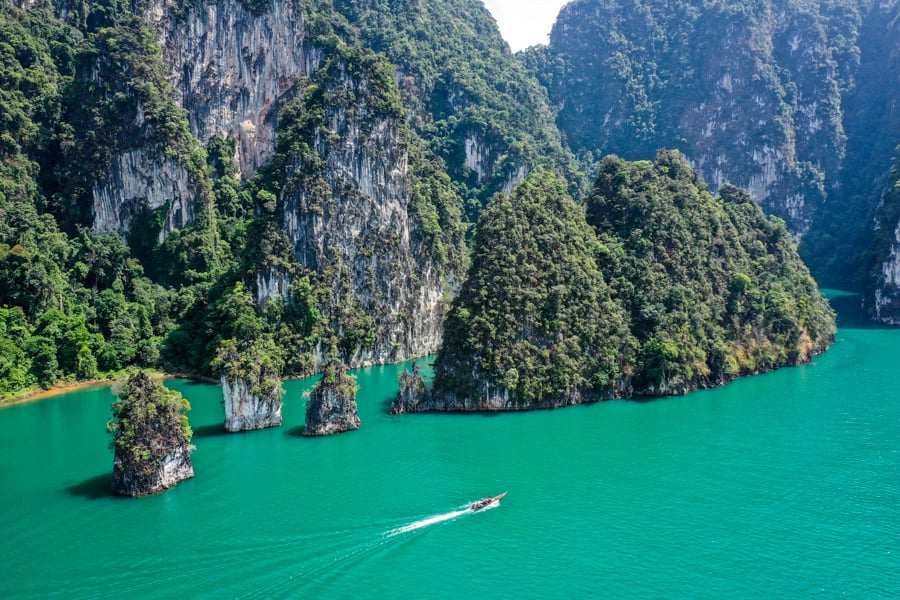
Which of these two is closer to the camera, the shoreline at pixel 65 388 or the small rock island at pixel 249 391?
the small rock island at pixel 249 391

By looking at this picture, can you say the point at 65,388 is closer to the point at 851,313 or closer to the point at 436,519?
the point at 436,519

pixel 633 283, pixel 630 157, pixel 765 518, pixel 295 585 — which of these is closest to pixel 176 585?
pixel 295 585

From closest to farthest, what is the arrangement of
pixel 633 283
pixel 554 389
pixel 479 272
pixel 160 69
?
1. pixel 554 389
2. pixel 479 272
3. pixel 633 283
4. pixel 160 69

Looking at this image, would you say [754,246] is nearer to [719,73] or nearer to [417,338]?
[417,338]

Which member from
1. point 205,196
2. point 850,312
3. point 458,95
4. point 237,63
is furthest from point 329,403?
point 458,95

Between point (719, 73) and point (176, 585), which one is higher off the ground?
point (719, 73)

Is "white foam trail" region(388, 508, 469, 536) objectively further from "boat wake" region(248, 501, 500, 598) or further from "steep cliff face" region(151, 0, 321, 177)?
"steep cliff face" region(151, 0, 321, 177)

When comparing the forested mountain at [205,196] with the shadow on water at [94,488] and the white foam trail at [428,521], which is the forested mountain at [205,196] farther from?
the white foam trail at [428,521]

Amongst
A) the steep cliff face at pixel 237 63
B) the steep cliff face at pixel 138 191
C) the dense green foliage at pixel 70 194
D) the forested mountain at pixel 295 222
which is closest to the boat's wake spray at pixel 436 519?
the forested mountain at pixel 295 222
